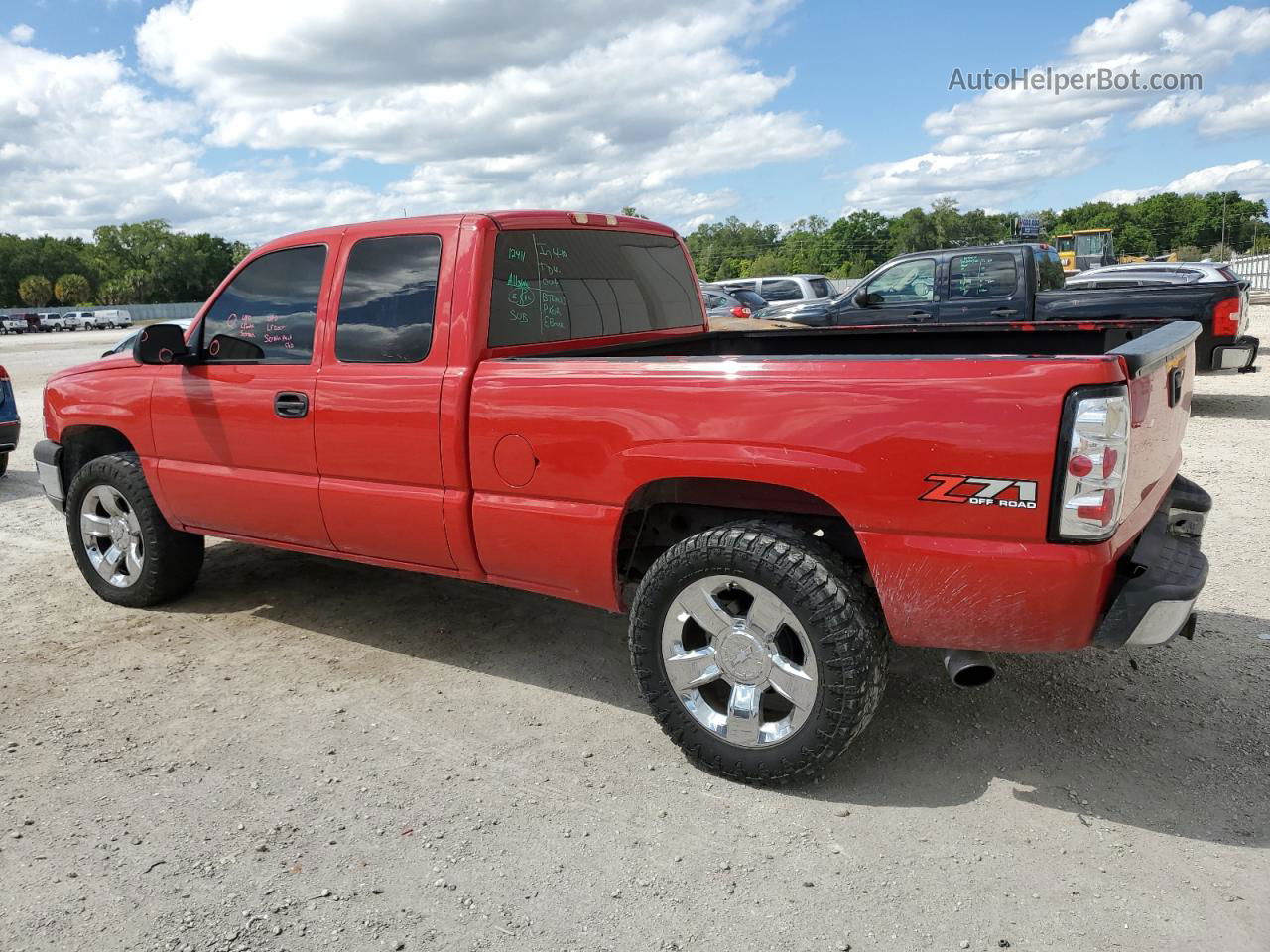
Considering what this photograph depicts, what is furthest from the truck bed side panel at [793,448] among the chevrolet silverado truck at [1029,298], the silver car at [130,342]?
the chevrolet silverado truck at [1029,298]

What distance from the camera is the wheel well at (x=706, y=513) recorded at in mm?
3361

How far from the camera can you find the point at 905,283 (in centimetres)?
1154

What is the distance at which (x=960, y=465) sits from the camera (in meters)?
2.79

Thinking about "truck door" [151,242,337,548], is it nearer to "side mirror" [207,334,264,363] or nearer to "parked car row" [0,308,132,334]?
"side mirror" [207,334,264,363]

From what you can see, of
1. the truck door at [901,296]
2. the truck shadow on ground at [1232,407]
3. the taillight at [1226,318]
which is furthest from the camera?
the truck door at [901,296]

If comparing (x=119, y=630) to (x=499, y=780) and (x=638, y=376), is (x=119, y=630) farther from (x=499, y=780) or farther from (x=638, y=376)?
(x=638, y=376)

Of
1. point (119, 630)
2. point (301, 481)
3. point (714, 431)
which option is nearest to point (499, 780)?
point (714, 431)

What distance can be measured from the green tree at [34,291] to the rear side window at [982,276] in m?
114

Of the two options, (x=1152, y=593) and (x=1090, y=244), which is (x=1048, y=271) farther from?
(x=1090, y=244)

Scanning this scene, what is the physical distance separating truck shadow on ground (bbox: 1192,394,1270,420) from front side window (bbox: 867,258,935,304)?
3.17 meters

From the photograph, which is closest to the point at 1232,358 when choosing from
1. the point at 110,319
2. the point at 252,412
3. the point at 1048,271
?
the point at 1048,271

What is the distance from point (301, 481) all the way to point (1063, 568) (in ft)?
10.2

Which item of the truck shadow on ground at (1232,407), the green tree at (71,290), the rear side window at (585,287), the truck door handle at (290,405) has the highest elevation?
the green tree at (71,290)

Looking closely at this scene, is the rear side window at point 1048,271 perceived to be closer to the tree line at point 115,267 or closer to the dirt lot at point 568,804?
the dirt lot at point 568,804
